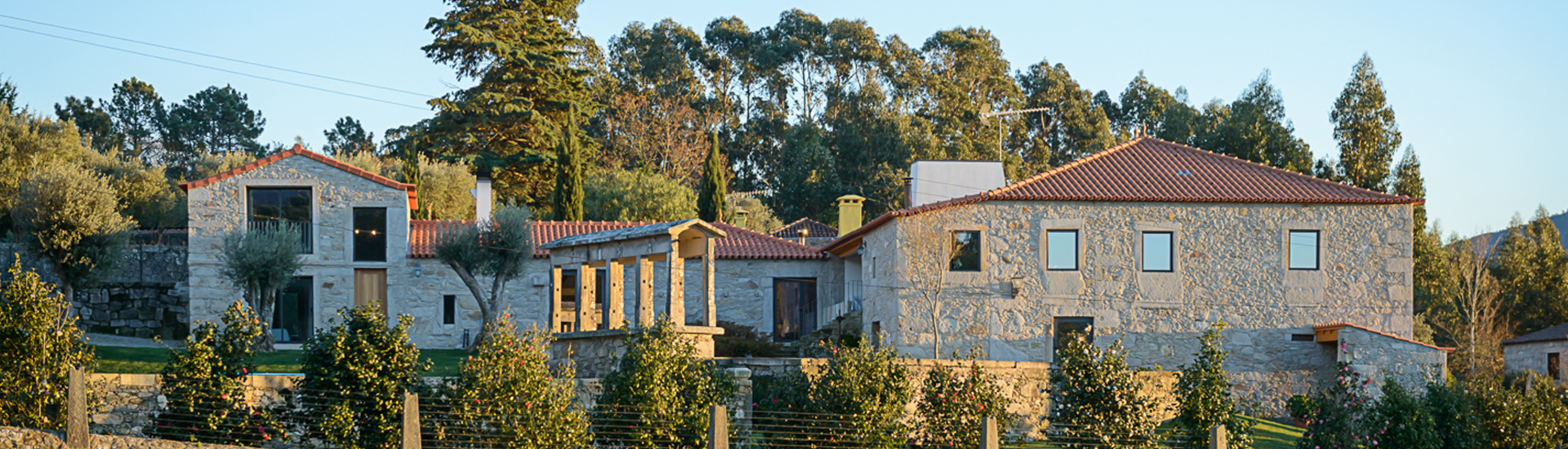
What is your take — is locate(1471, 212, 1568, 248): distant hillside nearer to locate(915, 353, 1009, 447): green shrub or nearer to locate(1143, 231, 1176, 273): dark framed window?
locate(1143, 231, 1176, 273): dark framed window

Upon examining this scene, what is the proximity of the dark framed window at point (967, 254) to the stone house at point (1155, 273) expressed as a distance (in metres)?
0.02

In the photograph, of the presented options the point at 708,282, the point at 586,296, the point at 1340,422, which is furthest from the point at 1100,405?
the point at 586,296

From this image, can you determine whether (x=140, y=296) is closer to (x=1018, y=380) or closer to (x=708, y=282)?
(x=708, y=282)

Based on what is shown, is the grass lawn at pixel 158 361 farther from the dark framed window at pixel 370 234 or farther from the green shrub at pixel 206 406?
the dark framed window at pixel 370 234

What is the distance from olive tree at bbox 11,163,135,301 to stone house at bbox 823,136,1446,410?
15.3 metres

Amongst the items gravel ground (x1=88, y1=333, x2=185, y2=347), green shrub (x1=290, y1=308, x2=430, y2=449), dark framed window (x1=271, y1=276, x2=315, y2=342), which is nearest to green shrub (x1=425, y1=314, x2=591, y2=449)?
green shrub (x1=290, y1=308, x2=430, y2=449)

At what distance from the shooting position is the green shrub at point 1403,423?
49.4 ft

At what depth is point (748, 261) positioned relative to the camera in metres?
27.3

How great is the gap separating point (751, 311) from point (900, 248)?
17.0ft

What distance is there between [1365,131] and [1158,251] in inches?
679

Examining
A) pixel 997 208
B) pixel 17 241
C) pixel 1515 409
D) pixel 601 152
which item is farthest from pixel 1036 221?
pixel 601 152

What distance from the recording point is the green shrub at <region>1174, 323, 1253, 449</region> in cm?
1414

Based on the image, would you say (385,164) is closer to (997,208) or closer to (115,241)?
(115,241)

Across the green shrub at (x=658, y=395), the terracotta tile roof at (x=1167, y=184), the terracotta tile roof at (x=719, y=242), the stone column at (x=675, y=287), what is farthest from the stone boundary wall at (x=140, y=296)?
the green shrub at (x=658, y=395)
